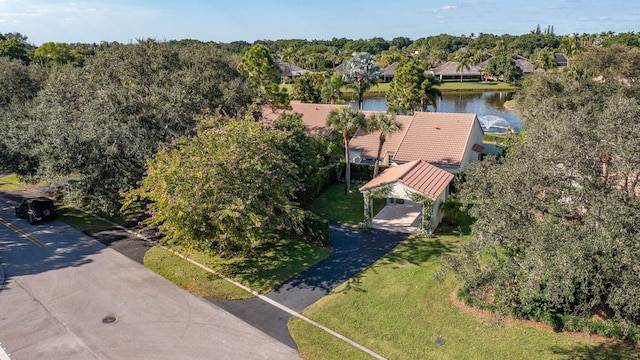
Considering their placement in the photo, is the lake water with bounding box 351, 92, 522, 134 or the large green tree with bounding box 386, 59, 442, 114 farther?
the lake water with bounding box 351, 92, 522, 134

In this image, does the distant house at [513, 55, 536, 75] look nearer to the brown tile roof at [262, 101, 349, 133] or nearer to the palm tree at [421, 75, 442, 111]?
the palm tree at [421, 75, 442, 111]

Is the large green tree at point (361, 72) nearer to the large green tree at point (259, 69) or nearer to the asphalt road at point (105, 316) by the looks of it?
the large green tree at point (259, 69)

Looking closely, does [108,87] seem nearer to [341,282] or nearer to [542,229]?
[341,282]

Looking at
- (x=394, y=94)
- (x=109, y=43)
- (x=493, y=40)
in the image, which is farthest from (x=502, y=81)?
(x=109, y=43)

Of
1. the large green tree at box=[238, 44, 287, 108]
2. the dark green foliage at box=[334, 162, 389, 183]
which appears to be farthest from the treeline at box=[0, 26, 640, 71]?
the dark green foliage at box=[334, 162, 389, 183]

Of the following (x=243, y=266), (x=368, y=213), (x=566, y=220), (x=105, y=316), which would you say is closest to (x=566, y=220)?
(x=566, y=220)

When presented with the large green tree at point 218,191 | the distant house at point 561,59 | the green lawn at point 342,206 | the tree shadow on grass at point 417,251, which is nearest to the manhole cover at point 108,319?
the large green tree at point 218,191
